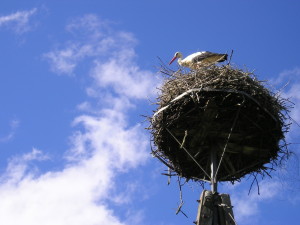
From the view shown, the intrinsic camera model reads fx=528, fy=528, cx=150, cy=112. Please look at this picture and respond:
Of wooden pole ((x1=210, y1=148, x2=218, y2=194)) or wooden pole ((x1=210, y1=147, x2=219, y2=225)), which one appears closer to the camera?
wooden pole ((x1=210, y1=147, x2=219, y2=225))

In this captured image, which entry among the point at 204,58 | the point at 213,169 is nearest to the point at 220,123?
the point at 213,169

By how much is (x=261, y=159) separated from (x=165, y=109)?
166cm

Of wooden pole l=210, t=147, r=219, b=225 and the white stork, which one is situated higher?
the white stork

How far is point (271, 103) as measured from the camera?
795cm

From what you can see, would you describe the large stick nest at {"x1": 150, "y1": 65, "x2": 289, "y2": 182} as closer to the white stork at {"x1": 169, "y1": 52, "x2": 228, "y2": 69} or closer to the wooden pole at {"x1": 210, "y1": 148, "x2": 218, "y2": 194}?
the wooden pole at {"x1": 210, "y1": 148, "x2": 218, "y2": 194}

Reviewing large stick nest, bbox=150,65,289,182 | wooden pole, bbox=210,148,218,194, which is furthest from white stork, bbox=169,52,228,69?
wooden pole, bbox=210,148,218,194

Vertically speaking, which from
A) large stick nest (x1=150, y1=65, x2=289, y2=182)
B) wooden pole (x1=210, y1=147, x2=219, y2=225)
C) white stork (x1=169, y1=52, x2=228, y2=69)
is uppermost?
white stork (x1=169, y1=52, x2=228, y2=69)

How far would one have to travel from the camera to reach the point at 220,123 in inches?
305

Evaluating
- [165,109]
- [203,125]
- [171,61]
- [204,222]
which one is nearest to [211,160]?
[203,125]

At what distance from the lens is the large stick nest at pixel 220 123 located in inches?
301

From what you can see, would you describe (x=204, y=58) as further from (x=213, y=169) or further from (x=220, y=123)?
(x=213, y=169)

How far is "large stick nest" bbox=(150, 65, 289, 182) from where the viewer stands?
7.63m

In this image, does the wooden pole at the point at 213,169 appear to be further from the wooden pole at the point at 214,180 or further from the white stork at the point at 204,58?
the white stork at the point at 204,58

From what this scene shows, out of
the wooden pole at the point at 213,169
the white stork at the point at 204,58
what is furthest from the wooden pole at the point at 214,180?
the white stork at the point at 204,58
